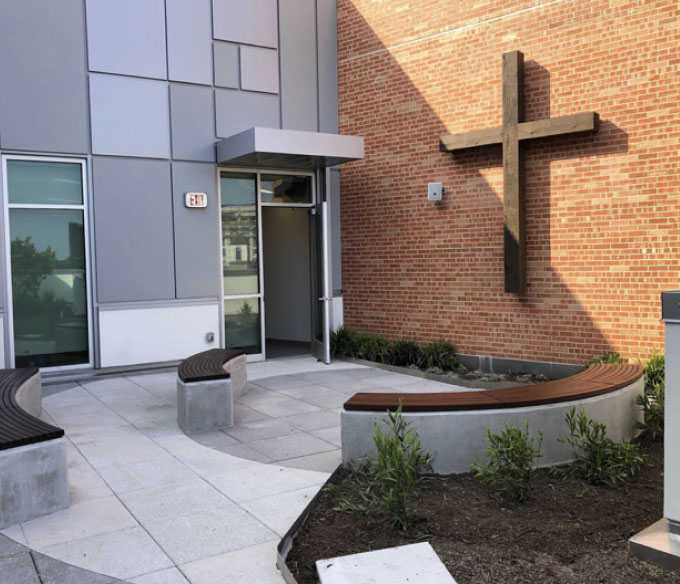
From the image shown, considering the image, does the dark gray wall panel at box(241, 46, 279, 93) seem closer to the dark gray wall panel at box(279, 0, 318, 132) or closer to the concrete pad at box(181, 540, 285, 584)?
the dark gray wall panel at box(279, 0, 318, 132)

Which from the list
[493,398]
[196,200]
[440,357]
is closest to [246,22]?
[196,200]

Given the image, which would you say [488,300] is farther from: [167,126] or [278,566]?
[278,566]

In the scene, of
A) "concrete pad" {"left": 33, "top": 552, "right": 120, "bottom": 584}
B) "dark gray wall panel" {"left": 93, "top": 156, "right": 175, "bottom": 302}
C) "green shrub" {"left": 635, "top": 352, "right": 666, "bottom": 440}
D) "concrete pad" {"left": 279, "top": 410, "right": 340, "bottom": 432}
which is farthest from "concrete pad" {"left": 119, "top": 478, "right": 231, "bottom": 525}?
"dark gray wall panel" {"left": 93, "top": 156, "right": 175, "bottom": 302}

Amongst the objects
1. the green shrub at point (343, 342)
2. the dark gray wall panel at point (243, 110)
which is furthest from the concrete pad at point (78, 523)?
the dark gray wall panel at point (243, 110)

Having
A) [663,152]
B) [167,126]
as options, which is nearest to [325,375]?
[167,126]

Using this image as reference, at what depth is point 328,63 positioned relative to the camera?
11.8 metres

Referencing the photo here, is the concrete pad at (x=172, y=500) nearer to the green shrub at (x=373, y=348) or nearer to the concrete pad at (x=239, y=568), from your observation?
the concrete pad at (x=239, y=568)

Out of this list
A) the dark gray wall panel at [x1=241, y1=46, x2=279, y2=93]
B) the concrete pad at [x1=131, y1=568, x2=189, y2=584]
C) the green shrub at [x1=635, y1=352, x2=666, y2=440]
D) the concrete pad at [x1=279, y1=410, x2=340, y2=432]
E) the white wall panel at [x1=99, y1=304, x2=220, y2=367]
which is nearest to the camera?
the concrete pad at [x1=131, y1=568, x2=189, y2=584]

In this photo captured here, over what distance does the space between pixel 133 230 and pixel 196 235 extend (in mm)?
979

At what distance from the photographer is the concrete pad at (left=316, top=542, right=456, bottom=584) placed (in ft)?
11.3

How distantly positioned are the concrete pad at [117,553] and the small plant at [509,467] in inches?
86.0

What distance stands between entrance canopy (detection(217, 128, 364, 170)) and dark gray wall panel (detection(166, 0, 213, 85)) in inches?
42.8

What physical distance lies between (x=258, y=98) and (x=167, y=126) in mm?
1652

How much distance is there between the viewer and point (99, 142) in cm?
970
